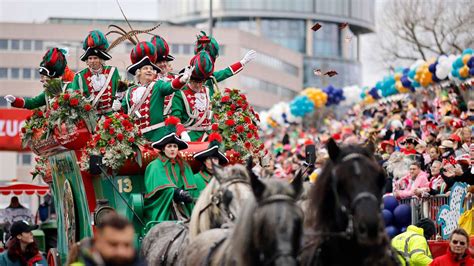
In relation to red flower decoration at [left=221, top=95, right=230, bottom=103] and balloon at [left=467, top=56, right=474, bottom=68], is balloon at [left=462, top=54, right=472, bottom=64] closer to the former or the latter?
balloon at [left=467, top=56, right=474, bottom=68]

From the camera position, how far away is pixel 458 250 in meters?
11.2

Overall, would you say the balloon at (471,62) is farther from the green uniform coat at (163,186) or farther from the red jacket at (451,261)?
the red jacket at (451,261)

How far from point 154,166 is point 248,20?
9698cm

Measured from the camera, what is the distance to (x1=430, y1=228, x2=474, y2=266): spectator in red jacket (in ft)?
36.7

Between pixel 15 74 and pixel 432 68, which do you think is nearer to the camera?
pixel 432 68

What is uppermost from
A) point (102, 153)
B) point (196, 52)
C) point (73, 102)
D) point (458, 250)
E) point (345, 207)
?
point (196, 52)

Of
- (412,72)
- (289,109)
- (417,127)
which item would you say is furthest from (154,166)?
(289,109)

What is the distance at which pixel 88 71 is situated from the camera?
1499 centimetres

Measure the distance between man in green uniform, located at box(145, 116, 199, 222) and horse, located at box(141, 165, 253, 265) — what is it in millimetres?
627

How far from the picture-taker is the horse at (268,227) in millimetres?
7992

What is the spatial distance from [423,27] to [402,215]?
30.6 metres

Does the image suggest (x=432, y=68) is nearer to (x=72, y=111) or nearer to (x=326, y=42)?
(x=72, y=111)

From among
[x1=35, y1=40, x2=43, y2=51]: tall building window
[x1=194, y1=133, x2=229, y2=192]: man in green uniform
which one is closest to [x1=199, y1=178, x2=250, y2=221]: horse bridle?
[x1=194, y1=133, x2=229, y2=192]: man in green uniform

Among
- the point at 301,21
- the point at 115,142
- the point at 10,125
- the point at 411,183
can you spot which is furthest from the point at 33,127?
the point at 301,21
